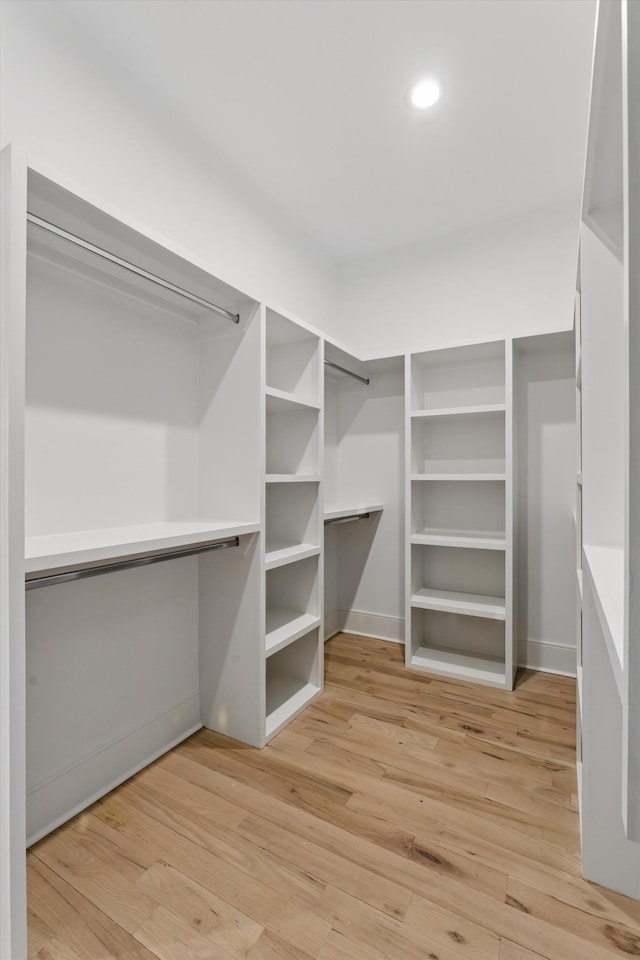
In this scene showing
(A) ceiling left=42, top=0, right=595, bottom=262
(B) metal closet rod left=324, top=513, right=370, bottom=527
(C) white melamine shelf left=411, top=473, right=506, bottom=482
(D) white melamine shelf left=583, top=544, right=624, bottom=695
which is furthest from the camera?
(B) metal closet rod left=324, top=513, right=370, bottom=527

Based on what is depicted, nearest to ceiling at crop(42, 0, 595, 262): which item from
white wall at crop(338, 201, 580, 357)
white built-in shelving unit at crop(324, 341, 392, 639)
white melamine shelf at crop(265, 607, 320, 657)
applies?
white wall at crop(338, 201, 580, 357)

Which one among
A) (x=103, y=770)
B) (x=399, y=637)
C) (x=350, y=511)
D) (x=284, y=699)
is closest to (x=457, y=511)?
(x=350, y=511)

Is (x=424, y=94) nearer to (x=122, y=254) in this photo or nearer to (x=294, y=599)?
(x=122, y=254)

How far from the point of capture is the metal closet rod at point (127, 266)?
1.19 m

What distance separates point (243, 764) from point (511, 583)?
1.51 meters

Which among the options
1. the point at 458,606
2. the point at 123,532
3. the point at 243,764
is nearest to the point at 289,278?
the point at 123,532

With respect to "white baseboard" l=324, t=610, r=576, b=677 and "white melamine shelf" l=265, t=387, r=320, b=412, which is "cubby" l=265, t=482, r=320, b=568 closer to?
"white melamine shelf" l=265, t=387, r=320, b=412

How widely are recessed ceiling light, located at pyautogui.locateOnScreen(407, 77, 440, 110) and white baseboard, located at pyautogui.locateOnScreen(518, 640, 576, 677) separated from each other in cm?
268

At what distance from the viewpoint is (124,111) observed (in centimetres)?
169

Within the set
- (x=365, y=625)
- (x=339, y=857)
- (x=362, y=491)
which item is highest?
(x=362, y=491)

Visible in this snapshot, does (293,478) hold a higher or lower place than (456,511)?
higher

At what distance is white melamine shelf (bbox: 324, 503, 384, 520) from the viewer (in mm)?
2428

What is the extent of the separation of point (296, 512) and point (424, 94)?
1852 mm

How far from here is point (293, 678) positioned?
238 cm
